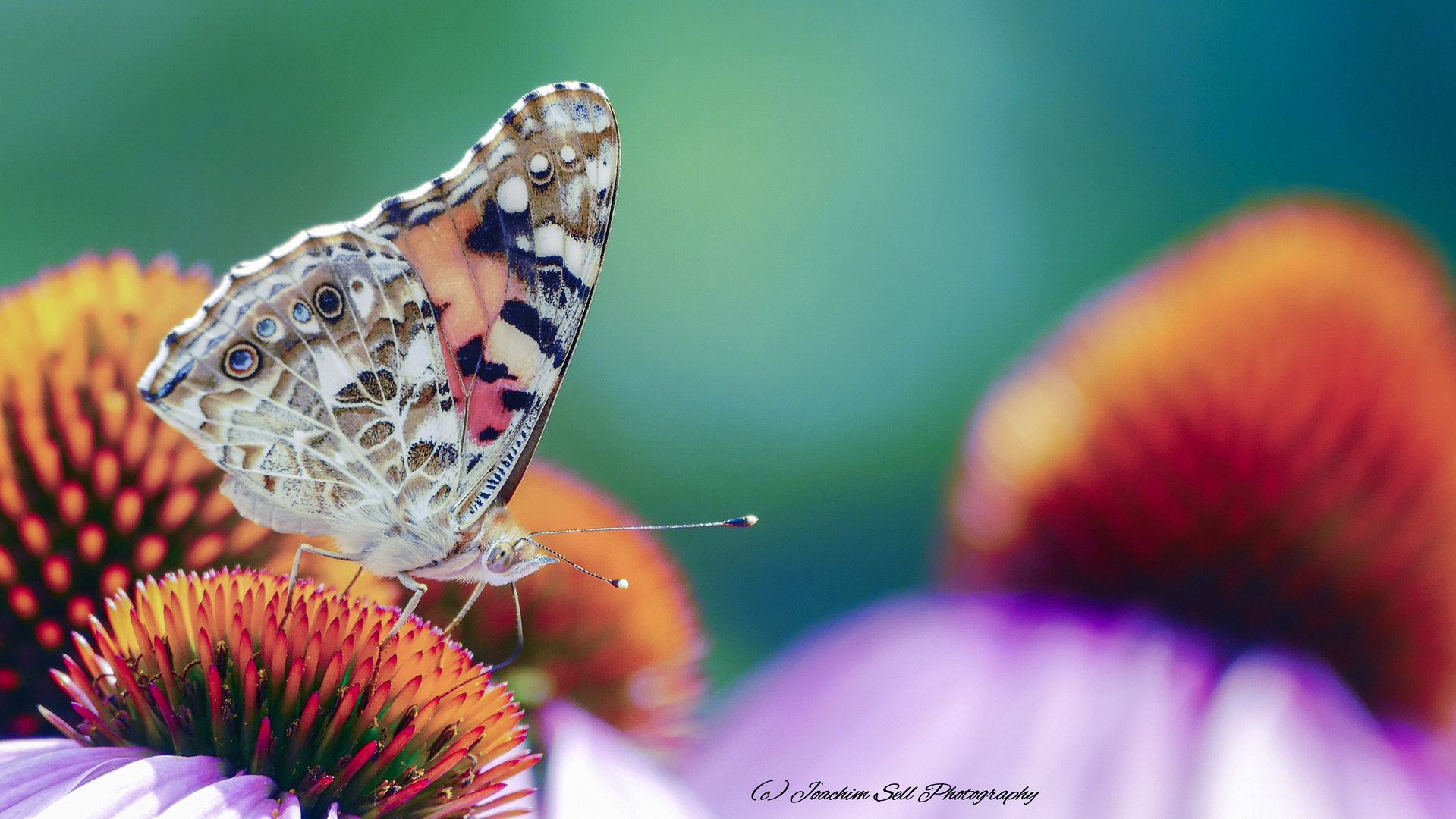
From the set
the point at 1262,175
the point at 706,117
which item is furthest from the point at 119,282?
the point at 1262,175

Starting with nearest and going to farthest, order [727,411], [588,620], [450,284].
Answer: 1. [450,284]
2. [588,620]
3. [727,411]

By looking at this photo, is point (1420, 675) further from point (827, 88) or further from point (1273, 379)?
point (827, 88)

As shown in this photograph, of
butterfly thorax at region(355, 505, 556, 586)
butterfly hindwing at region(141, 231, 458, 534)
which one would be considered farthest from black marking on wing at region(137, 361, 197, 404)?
butterfly thorax at region(355, 505, 556, 586)

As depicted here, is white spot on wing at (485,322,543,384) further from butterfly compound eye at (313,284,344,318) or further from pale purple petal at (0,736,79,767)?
pale purple petal at (0,736,79,767)

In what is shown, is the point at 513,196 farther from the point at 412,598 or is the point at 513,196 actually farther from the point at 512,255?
the point at 412,598

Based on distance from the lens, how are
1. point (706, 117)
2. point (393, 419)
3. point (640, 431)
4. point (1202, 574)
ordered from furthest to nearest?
point (706, 117) → point (640, 431) → point (1202, 574) → point (393, 419)

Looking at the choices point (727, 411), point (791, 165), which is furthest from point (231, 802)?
point (791, 165)

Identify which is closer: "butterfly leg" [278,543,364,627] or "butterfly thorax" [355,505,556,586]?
"butterfly leg" [278,543,364,627]
